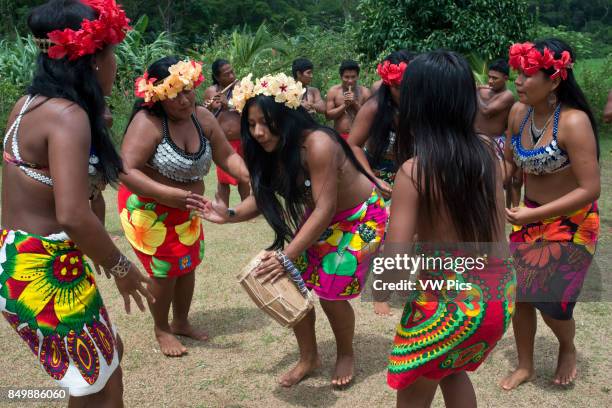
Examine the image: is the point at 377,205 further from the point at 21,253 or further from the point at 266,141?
the point at 21,253

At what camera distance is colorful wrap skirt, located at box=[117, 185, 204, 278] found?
402cm

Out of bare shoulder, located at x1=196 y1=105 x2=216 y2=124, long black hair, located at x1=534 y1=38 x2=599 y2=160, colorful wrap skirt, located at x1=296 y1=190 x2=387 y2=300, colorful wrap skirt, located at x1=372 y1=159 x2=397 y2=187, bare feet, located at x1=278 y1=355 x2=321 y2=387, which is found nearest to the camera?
long black hair, located at x1=534 y1=38 x2=599 y2=160

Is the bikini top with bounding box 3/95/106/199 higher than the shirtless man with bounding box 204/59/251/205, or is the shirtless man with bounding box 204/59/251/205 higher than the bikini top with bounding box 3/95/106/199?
the bikini top with bounding box 3/95/106/199

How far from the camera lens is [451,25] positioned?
43.3 feet

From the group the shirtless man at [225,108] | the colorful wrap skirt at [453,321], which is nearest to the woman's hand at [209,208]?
the colorful wrap skirt at [453,321]

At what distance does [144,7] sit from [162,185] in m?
24.1

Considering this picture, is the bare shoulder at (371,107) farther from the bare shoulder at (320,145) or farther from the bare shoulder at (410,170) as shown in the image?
the bare shoulder at (410,170)

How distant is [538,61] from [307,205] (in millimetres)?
1429

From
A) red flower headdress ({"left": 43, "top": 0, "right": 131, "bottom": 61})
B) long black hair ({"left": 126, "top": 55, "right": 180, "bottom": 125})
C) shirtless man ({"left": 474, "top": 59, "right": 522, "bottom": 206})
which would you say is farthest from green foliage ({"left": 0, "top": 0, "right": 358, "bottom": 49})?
red flower headdress ({"left": 43, "top": 0, "right": 131, "bottom": 61})

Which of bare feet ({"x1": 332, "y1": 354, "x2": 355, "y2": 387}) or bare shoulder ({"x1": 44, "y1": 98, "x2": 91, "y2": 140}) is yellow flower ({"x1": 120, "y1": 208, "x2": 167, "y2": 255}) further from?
bare shoulder ({"x1": 44, "y1": 98, "x2": 91, "y2": 140})

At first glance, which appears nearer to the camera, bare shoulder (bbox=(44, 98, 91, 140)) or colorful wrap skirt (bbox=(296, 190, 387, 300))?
bare shoulder (bbox=(44, 98, 91, 140))

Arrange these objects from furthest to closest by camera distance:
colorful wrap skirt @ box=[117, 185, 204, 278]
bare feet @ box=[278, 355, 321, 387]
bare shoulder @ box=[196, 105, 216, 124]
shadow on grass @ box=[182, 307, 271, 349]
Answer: shadow on grass @ box=[182, 307, 271, 349] < bare shoulder @ box=[196, 105, 216, 124] < colorful wrap skirt @ box=[117, 185, 204, 278] < bare feet @ box=[278, 355, 321, 387]

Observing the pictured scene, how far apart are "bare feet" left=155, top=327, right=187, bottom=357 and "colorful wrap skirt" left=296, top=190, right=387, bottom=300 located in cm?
114

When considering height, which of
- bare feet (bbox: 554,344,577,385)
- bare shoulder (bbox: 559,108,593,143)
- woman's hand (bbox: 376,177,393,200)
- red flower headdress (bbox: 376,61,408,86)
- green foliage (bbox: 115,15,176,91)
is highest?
bare shoulder (bbox: 559,108,593,143)
